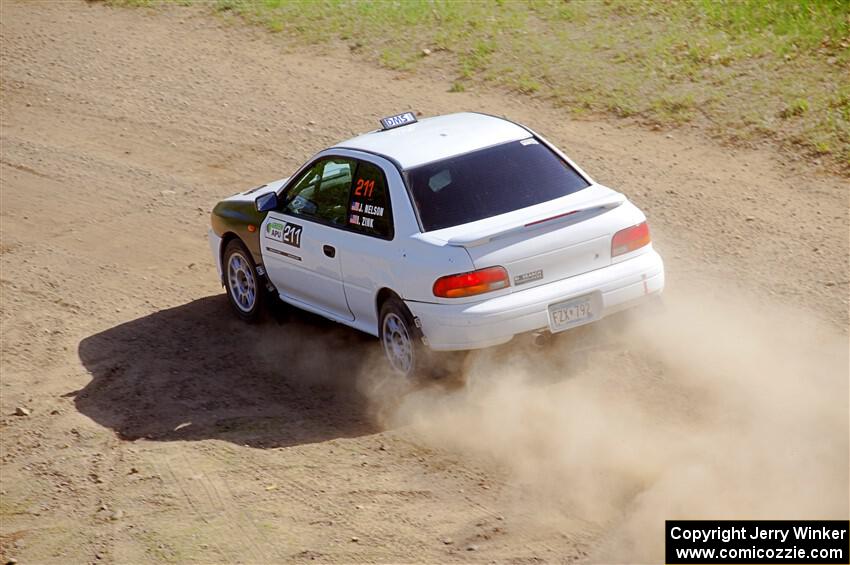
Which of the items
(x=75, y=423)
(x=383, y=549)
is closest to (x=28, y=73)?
(x=75, y=423)

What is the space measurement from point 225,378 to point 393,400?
1.66m

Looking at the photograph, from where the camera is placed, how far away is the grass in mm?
13820

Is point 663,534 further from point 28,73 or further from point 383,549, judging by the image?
point 28,73

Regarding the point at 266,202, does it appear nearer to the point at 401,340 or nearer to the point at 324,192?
the point at 324,192

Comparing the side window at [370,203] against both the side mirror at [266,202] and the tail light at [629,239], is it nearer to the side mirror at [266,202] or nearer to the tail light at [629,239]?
the side mirror at [266,202]

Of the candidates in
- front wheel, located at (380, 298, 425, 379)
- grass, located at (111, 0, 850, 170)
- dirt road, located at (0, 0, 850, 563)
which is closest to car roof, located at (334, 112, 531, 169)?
front wheel, located at (380, 298, 425, 379)

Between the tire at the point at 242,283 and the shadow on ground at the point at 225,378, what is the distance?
0.45ft

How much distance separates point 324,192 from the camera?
31.0 feet

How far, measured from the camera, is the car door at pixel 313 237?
9227 mm

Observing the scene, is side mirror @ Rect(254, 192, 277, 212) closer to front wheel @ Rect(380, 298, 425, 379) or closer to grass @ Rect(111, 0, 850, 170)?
front wheel @ Rect(380, 298, 425, 379)

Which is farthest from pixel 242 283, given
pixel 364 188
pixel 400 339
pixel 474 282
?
pixel 474 282

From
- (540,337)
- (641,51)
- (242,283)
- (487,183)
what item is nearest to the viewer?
(540,337)

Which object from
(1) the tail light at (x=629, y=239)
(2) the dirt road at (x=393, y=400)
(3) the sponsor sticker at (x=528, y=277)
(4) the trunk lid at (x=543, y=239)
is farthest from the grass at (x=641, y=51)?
(3) the sponsor sticker at (x=528, y=277)

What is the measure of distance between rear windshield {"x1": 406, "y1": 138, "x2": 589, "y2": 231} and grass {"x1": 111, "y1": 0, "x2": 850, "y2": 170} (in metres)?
4.92
